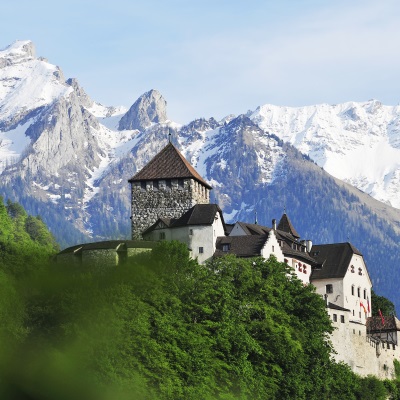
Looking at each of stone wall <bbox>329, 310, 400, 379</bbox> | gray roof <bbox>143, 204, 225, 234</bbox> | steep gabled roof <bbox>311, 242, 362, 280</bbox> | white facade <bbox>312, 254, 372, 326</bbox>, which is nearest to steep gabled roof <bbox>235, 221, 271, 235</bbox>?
gray roof <bbox>143, 204, 225, 234</bbox>

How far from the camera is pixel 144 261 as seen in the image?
102 metres

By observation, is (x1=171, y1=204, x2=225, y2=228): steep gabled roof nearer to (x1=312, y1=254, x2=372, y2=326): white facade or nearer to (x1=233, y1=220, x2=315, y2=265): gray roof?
(x1=233, y1=220, x2=315, y2=265): gray roof

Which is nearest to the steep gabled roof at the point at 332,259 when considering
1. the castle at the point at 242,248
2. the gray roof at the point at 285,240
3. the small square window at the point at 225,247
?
the castle at the point at 242,248

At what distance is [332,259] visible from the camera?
132 metres

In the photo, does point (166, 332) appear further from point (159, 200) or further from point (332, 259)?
point (332, 259)

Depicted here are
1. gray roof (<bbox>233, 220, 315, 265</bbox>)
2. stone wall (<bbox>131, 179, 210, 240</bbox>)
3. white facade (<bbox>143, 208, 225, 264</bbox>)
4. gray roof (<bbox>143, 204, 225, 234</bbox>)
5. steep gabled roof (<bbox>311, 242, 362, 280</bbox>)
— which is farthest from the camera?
steep gabled roof (<bbox>311, 242, 362, 280</bbox>)

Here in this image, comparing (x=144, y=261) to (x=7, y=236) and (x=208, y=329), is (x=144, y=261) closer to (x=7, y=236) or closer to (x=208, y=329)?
(x=208, y=329)

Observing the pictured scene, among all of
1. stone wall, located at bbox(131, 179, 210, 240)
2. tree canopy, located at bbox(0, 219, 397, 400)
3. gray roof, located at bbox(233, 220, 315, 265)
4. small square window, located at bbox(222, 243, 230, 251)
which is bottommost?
tree canopy, located at bbox(0, 219, 397, 400)

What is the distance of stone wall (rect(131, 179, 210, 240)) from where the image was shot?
11794cm

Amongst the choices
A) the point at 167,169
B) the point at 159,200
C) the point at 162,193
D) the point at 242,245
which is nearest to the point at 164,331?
the point at 242,245

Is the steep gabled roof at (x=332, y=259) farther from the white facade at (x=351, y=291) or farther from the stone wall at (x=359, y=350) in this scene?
the stone wall at (x=359, y=350)

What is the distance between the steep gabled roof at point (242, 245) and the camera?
374 ft

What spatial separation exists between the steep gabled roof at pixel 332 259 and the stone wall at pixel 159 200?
1959 cm

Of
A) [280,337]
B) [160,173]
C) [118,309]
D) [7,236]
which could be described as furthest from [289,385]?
[7,236]
